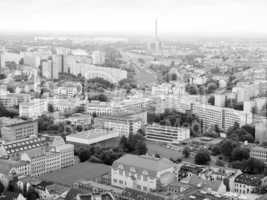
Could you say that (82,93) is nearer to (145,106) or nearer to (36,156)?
(145,106)

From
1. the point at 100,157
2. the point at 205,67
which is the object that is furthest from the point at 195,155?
the point at 205,67

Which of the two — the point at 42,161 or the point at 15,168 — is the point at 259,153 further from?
the point at 15,168

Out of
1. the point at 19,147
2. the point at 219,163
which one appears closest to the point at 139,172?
the point at 219,163

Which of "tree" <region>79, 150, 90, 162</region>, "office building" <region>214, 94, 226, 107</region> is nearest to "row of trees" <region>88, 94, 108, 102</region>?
"office building" <region>214, 94, 226, 107</region>

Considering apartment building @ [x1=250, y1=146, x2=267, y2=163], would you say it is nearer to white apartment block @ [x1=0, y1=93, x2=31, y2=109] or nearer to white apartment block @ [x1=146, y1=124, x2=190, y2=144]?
white apartment block @ [x1=146, y1=124, x2=190, y2=144]

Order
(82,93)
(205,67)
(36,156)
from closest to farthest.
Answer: (36,156), (82,93), (205,67)

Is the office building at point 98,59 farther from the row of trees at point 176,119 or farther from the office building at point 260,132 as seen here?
the office building at point 260,132
